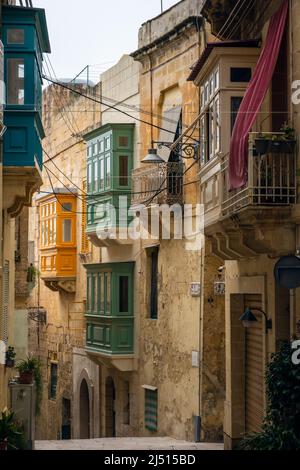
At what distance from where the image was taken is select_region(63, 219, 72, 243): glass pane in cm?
3519

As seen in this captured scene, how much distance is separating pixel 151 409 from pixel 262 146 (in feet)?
48.9

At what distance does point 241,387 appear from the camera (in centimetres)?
1912

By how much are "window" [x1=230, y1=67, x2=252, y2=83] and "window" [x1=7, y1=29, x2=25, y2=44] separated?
3555 millimetres

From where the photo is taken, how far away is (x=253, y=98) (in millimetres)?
15391

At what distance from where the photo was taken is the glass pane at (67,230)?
35.2m

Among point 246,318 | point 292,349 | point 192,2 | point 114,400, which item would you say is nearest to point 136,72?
point 192,2

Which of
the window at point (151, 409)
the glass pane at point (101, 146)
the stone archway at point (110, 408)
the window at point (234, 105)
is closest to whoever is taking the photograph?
the window at point (234, 105)

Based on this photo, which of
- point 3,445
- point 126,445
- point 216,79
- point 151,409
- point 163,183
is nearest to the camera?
point 3,445

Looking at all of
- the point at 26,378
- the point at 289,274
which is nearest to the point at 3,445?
the point at 289,274

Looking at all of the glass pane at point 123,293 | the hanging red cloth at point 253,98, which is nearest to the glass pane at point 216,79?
the hanging red cloth at point 253,98

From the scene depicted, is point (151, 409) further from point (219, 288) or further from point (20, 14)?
point (20, 14)

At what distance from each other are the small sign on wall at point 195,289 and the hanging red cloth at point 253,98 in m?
8.85

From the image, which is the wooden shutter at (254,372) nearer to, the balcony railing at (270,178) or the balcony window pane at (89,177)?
the balcony railing at (270,178)

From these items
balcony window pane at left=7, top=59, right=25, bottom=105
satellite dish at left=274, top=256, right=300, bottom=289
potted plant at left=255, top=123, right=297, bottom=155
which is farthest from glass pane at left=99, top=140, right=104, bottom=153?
satellite dish at left=274, top=256, right=300, bottom=289
